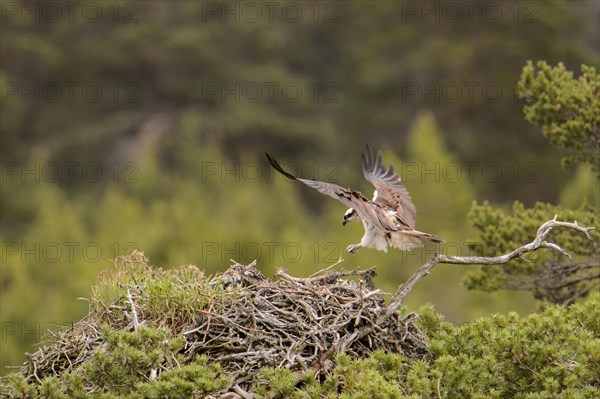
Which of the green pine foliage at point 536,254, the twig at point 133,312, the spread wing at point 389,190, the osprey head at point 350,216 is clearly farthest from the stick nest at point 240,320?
the green pine foliage at point 536,254

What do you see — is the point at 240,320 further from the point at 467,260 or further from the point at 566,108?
the point at 566,108

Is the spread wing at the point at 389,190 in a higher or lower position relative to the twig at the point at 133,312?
higher

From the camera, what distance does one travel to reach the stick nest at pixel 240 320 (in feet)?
28.3

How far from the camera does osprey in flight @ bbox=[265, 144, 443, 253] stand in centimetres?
948

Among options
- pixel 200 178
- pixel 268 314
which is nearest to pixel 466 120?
pixel 200 178

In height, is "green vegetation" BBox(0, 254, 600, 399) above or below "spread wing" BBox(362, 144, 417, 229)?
below

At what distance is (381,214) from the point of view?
10039 millimetres

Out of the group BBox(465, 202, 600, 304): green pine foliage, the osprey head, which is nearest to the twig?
the osprey head

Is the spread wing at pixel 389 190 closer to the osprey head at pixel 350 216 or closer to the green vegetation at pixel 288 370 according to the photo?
the osprey head at pixel 350 216

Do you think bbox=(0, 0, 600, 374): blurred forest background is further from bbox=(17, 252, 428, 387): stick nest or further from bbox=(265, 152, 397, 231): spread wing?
bbox=(17, 252, 428, 387): stick nest

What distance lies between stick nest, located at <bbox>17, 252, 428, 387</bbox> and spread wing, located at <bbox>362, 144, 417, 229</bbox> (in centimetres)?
147

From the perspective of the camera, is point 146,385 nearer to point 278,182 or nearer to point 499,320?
point 499,320

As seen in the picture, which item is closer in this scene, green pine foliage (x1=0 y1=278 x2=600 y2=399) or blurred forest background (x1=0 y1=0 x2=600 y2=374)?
green pine foliage (x1=0 y1=278 x2=600 y2=399)

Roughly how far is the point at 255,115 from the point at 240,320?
4145 centimetres
